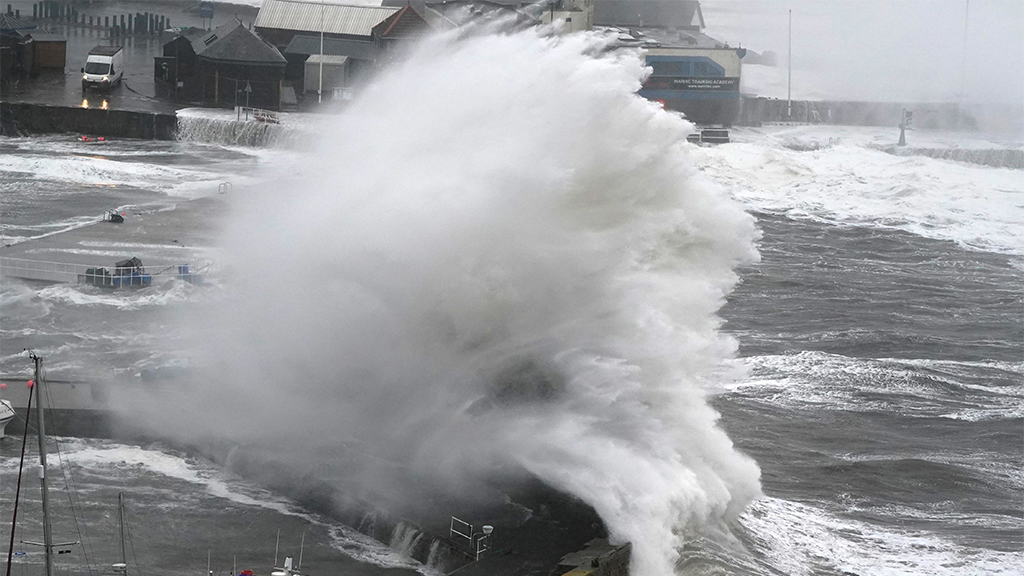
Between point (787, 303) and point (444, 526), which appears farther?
point (787, 303)

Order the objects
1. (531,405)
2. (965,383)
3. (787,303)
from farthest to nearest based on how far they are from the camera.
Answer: (787,303) < (965,383) < (531,405)

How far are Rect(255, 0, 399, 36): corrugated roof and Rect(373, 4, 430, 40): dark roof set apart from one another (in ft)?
12.3

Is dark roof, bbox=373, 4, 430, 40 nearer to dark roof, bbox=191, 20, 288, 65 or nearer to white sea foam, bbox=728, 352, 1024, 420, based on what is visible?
dark roof, bbox=191, 20, 288, 65

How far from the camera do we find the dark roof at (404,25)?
65188 millimetres

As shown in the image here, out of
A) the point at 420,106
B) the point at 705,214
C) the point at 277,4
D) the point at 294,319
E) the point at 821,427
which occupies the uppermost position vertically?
the point at 277,4

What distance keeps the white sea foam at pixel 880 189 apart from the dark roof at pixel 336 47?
55.2 feet

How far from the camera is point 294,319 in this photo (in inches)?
977

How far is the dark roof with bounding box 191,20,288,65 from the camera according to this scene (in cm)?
6184

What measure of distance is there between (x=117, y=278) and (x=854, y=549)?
2059 centimetres

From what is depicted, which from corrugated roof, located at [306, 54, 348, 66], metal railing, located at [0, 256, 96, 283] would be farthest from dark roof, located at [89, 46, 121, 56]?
metal railing, located at [0, 256, 96, 283]

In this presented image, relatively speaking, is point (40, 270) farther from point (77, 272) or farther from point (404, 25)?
point (404, 25)

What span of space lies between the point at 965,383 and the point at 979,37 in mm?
62058

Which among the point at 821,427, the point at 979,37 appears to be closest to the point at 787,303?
the point at 821,427

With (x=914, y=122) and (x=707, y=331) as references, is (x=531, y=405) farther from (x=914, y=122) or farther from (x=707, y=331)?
(x=914, y=122)
